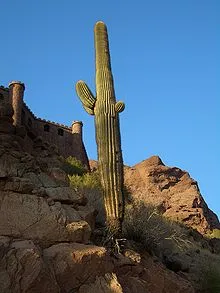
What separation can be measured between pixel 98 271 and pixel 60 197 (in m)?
1.77

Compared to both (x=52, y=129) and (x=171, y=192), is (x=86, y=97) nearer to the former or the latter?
(x=171, y=192)

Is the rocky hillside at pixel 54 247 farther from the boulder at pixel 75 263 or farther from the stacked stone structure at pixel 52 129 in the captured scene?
the stacked stone structure at pixel 52 129

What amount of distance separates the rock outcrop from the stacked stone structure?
11.5 m

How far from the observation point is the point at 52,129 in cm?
4219

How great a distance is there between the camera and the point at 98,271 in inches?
303

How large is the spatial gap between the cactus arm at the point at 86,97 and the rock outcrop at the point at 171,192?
42.7 ft

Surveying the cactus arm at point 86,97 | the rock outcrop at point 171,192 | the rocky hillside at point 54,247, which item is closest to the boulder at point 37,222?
the rocky hillside at point 54,247

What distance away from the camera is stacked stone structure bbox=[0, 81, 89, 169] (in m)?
37.2

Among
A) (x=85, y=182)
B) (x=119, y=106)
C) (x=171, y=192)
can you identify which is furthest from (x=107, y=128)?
(x=171, y=192)

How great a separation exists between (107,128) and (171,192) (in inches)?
635

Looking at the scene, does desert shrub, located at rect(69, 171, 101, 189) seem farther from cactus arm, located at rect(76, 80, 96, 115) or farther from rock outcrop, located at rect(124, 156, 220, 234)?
rock outcrop, located at rect(124, 156, 220, 234)

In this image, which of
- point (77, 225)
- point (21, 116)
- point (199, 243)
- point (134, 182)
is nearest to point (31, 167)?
point (77, 225)

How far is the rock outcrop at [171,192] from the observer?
963 inches

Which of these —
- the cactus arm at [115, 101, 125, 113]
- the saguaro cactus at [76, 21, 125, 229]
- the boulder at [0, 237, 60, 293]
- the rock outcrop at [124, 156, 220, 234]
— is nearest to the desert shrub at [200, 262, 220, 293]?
the saguaro cactus at [76, 21, 125, 229]
